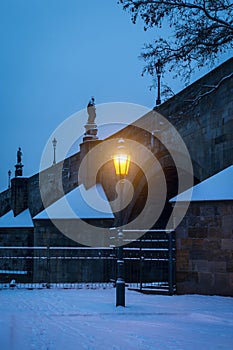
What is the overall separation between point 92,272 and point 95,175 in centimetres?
620

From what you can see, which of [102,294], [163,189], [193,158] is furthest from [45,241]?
[102,294]

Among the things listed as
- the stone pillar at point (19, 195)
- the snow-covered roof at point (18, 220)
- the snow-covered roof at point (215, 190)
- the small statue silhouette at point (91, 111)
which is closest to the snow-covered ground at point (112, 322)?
the snow-covered roof at point (215, 190)

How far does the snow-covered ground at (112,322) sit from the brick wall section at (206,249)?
1.56 feet

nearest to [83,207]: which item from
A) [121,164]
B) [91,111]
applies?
[91,111]

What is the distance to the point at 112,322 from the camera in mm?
7637

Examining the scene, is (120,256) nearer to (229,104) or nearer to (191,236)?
(191,236)

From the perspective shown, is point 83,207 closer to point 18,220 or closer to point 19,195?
point 18,220

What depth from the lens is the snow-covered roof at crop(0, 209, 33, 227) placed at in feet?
98.4

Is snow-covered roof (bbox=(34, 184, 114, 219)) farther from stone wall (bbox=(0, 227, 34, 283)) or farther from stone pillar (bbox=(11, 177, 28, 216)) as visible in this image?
stone pillar (bbox=(11, 177, 28, 216))

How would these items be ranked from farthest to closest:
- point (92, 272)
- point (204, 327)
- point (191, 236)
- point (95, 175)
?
point (95, 175) < point (92, 272) < point (191, 236) < point (204, 327)

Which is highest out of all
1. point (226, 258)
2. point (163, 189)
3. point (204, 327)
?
point (163, 189)

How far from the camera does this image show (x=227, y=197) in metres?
11.2

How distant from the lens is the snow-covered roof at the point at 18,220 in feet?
98.4

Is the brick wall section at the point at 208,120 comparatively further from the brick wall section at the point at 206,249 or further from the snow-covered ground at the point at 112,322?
the snow-covered ground at the point at 112,322
